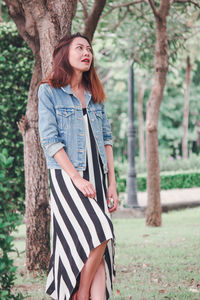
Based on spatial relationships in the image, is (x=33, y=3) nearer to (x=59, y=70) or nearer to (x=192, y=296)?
(x=59, y=70)

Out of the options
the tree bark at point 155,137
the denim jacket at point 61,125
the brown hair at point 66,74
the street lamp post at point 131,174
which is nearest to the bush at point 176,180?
the street lamp post at point 131,174

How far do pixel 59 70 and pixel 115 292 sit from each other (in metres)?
2.45

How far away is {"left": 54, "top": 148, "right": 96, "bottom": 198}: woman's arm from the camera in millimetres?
3416

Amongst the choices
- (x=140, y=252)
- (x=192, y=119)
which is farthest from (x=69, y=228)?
(x=192, y=119)

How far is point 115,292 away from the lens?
4.98 m

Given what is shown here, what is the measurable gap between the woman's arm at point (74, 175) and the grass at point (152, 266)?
0.59m

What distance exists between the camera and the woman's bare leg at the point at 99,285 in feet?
11.4

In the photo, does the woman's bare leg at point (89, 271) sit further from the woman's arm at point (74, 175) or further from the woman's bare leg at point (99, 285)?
the woman's arm at point (74, 175)

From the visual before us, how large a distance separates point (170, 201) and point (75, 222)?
1199 centimetres

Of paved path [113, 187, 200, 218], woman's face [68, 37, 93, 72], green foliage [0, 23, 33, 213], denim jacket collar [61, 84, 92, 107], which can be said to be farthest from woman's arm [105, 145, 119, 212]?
paved path [113, 187, 200, 218]

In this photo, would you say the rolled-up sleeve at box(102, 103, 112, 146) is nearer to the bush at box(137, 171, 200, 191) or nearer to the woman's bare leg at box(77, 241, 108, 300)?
the woman's bare leg at box(77, 241, 108, 300)

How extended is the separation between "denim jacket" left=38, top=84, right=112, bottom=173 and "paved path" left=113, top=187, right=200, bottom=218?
8768mm

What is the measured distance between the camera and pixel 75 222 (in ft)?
11.4

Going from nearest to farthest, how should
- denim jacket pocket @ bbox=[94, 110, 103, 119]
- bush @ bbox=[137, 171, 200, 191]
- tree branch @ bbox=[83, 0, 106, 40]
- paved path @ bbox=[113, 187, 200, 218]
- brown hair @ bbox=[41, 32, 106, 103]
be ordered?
brown hair @ bbox=[41, 32, 106, 103]
denim jacket pocket @ bbox=[94, 110, 103, 119]
tree branch @ bbox=[83, 0, 106, 40]
paved path @ bbox=[113, 187, 200, 218]
bush @ bbox=[137, 171, 200, 191]
